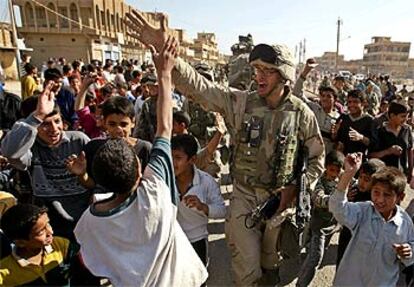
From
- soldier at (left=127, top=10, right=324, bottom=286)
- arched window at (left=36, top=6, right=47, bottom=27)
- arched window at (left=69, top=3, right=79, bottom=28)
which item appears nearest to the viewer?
soldier at (left=127, top=10, right=324, bottom=286)

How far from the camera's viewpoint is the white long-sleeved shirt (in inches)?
89.6

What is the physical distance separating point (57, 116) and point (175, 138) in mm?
815

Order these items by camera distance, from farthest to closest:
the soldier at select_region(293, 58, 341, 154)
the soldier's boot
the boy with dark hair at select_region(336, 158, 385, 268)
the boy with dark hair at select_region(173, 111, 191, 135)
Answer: the soldier at select_region(293, 58, 341, 154), the boy with dark hair at select_region(173, 111, 191, 135), the boy with dark hair at select_region(336, 158, 385, 268), the soldier's boot

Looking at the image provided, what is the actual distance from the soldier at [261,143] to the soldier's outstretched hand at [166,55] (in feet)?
2.21

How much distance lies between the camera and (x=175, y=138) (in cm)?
237

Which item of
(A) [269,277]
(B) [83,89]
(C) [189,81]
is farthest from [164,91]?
(B) [83,89]

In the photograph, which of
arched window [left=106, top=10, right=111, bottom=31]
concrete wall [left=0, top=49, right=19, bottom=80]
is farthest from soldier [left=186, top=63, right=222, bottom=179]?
arched window [left=106, top=10, right=111, bottom=31]

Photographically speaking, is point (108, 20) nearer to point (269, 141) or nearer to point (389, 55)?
point (269, 141)

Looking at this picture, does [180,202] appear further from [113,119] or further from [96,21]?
[96,21]

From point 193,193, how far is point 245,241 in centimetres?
50

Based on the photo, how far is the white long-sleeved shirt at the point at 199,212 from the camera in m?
2.28

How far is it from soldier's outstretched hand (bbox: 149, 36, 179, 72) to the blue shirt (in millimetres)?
1286

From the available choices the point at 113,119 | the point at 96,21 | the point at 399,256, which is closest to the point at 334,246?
the point at 399,256

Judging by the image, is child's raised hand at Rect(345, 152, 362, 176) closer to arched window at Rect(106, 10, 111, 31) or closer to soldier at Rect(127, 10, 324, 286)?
soldier at Rect(127, 10, 324, 286)
